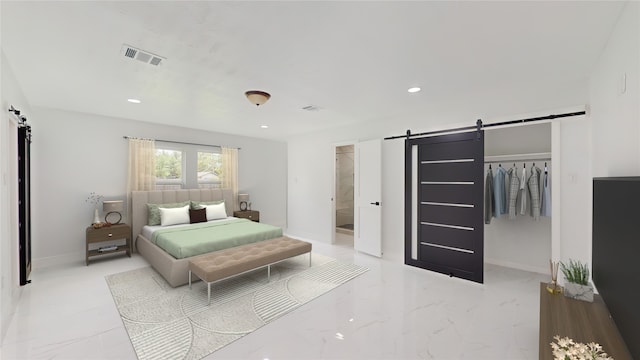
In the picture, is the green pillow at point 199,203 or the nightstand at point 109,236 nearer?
the nightstand at point 109,236

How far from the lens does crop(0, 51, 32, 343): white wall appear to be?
Answer: 225cm

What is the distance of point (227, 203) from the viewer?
19.3 ft

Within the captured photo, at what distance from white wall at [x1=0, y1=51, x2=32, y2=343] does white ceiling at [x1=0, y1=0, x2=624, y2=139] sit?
0.21m

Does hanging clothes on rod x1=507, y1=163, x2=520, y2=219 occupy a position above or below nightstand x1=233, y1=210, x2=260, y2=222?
above

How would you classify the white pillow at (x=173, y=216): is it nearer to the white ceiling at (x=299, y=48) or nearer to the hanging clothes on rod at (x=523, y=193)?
the white ceiling at (x=299, y=48)

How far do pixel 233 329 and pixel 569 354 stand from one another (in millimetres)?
2285

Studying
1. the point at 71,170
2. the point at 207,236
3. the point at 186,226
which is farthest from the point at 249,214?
the point at 71,170

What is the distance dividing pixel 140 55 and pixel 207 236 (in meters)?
2.45

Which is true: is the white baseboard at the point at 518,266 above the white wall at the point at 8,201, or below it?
below

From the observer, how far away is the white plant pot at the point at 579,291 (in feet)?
6.14

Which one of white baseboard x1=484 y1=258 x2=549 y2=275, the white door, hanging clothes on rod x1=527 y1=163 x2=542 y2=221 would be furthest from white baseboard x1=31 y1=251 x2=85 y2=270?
hanging clothes on rod x1=527 y1=163 x2=542 y2=221

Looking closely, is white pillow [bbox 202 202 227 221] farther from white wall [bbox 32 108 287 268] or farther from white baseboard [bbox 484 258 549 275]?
white baseboard [bbox 484 258 549 275]

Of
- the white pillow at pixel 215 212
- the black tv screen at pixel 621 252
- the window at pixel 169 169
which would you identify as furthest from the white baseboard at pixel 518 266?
the window at pixel 169 169

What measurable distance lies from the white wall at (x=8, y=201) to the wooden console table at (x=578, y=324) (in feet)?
13.0
